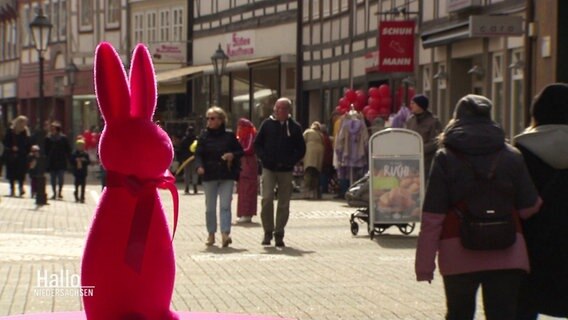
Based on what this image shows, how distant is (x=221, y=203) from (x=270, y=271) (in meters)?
3.43

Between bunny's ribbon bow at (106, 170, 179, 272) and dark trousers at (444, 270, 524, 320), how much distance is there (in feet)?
6.63

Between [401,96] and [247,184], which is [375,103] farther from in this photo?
[247,184]

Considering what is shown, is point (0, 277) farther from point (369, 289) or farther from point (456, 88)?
point (456, 88)

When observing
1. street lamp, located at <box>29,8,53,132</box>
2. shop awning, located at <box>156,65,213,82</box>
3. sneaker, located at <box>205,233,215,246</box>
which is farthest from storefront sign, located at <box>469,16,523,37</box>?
shop awning, located at <box>156,65,213,82</box>

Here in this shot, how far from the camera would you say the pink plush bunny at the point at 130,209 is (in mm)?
6090

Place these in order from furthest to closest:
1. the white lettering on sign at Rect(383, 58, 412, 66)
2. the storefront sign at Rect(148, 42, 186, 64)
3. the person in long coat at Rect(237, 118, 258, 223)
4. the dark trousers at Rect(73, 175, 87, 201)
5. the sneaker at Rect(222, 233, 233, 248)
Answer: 1. the storefront sign at Rect(148, 42, 186, 64)
2. the white lettering on sign at Rect(383, 58, 412, 66)
3. the dark trousers at Rect(73, 175, 87, 201)
4. the person in long coat at Rect(237, 118, 258, 223)
5. the sneaker at Rect(222, 233, 233, 248)

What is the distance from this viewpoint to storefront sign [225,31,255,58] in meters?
53.5

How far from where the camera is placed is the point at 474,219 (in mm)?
7715

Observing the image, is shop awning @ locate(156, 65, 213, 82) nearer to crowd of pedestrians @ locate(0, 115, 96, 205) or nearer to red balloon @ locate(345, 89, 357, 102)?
red balloon @ locate(345, 89, 357, 102)

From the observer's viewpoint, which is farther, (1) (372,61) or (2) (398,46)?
(1) (372,61)

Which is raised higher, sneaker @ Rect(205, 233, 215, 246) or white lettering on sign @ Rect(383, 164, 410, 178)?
white lettering on sign @ Rect(383, 164, 410, 178)

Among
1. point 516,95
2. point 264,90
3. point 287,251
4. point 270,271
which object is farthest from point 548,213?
point 264,90

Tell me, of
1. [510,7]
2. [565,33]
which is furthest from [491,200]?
[510,7]

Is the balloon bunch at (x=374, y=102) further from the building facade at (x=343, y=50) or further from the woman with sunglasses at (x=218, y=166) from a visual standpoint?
the woman with sunglasses at (x=218, y=166)
